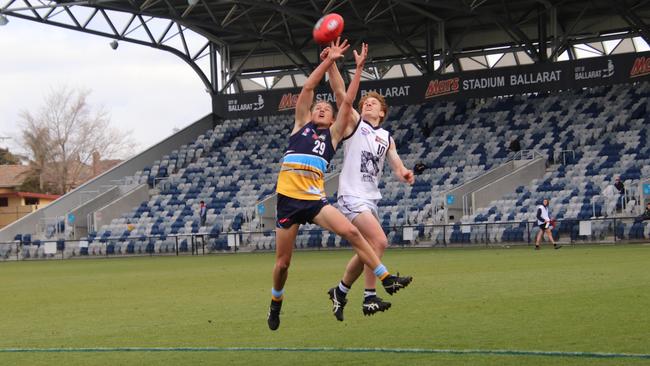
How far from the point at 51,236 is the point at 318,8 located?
53.3 feet

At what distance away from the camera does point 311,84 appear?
36.8 feet

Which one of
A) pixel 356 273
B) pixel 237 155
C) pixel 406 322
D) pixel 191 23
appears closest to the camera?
pixel 356 273

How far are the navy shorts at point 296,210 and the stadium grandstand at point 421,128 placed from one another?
959 inches

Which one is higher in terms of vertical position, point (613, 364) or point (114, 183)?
point (114, 183)

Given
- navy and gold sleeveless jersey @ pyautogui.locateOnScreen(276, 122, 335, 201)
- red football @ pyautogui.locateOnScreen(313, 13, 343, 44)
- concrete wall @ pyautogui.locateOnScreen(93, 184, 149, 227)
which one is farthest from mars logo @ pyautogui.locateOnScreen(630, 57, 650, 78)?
navy and gold sleeveless jersey @ pyautogui.locateOnScreen(276, 122, 335, 201)

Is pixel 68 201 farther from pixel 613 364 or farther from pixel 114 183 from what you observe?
pixel 613 364

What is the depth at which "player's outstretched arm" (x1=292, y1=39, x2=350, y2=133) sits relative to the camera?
1118 centimetres

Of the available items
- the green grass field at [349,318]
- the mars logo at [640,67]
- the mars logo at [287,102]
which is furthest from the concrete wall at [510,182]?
the green grass field at [349,318]

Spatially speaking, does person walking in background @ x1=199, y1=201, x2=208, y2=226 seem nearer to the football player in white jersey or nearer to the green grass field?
the green grass field

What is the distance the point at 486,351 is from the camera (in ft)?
33.1

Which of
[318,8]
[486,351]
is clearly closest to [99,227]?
[318,8]

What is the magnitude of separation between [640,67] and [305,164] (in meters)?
33.7

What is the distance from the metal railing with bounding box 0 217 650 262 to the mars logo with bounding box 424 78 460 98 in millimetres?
9742

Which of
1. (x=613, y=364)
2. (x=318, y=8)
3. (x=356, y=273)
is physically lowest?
(x=613, y=364)
